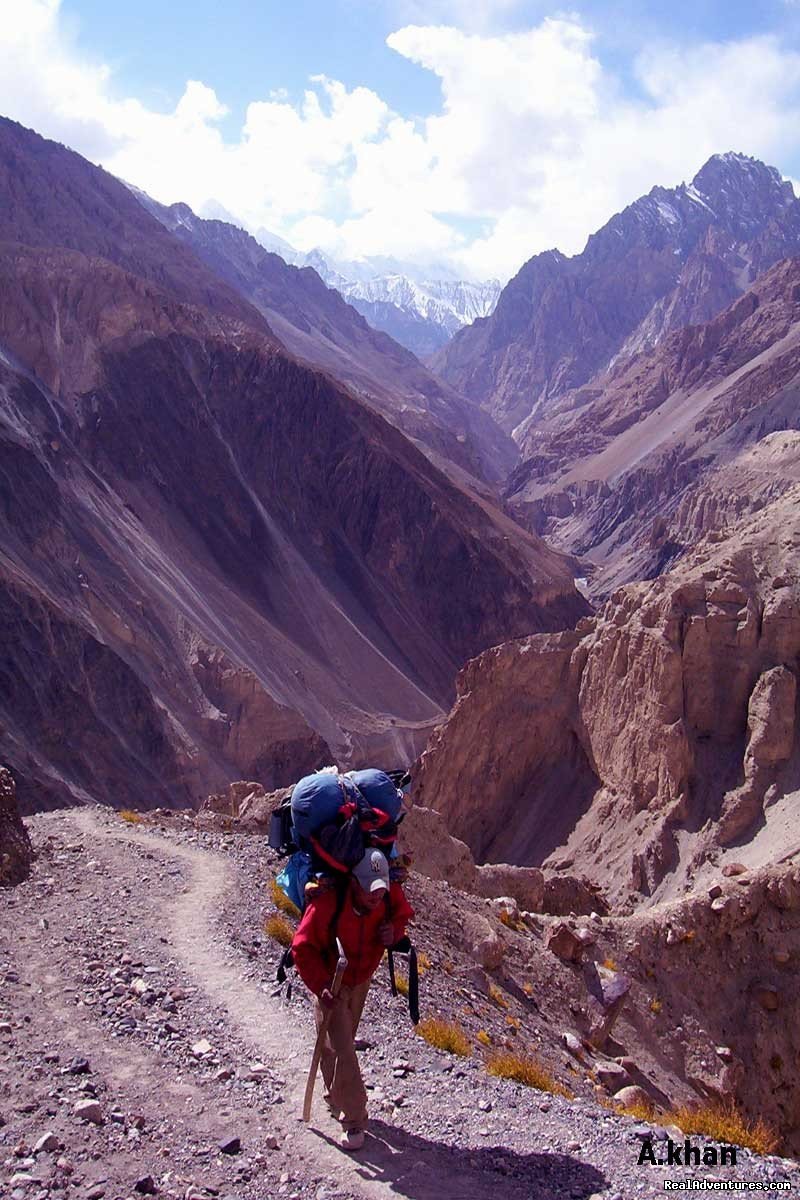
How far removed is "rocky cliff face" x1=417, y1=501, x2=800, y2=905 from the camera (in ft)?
61.1

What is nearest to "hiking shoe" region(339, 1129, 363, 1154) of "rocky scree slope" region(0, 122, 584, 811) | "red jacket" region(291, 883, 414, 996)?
"red jacket" region(291, 883, 414, 996)

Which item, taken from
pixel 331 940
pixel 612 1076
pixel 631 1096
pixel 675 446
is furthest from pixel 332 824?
pixel 675 446

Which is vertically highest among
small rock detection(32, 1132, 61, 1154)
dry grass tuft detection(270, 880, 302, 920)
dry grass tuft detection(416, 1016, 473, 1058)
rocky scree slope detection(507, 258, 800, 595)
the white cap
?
rocky scree slope detection(507, 258, 800, 595)

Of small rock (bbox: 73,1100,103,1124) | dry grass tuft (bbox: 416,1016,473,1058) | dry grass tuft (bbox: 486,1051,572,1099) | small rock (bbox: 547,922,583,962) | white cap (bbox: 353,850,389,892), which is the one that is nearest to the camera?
small rock (bbox: 73,1100,103,1124)

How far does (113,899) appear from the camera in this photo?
29.8 ft

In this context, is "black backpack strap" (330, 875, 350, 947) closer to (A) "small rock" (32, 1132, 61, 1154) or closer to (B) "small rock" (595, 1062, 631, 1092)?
(A) "small rock" (32, 1132, 61, 1154)

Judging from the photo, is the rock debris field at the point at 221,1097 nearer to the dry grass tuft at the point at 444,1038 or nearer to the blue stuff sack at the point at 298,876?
the dry grass tuft at the point at 444,1038

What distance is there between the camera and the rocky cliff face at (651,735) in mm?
18609

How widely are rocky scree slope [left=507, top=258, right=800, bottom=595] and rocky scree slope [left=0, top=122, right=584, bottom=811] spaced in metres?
21.1

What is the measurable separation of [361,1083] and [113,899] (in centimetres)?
451

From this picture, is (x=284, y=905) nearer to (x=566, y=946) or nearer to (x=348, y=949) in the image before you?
(x=566, y=946)

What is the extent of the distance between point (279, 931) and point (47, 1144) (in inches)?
150

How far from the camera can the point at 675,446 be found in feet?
400

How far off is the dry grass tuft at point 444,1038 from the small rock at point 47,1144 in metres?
2.89
